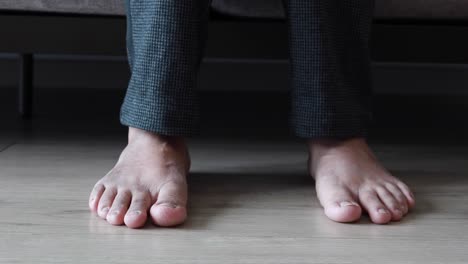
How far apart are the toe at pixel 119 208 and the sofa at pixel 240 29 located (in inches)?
18.8

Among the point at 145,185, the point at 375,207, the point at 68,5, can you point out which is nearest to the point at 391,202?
the point at 375,207

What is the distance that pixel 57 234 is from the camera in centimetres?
87

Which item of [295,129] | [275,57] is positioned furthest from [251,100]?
[295,129]

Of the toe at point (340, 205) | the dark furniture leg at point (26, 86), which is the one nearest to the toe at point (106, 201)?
the toe at point (340, 205)

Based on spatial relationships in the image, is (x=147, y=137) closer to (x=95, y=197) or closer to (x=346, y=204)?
(x=95, y=197)

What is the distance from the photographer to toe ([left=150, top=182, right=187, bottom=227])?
917 mm

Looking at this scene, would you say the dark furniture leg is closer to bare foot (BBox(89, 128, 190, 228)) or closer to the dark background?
the dark background

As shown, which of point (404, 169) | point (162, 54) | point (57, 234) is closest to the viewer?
point (57, 234)

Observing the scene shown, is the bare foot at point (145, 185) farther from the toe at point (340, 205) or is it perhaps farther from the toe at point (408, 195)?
the toe at point (408, 195)

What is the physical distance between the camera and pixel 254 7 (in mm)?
1339

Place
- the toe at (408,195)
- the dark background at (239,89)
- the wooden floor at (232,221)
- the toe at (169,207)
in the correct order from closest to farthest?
the wooden floor at (232,221)
the toe at (169,207)
the toe at (408,195)
the dark background at (239,89)

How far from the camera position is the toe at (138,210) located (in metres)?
0.91

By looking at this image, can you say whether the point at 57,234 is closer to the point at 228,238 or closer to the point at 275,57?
the point at 228,238

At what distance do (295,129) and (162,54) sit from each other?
0.83 ft
